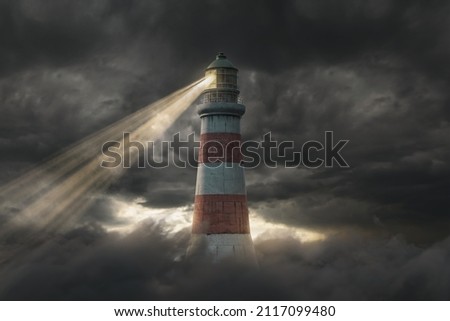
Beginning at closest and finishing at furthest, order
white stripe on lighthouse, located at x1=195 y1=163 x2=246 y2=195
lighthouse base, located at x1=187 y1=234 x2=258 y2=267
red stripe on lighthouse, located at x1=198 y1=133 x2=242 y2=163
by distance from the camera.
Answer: lighthouse base, located at x1=187 y1=234 x2=258 y2=267
white stripe on lighthouse, located at x1=195 y1=163 x2=246 y2=195
red stripe on lighthouse, located at x1=198 y1=133 x2=242 y2=163

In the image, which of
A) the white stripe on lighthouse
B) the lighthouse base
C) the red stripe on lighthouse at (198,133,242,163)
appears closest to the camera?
the lighthouse base

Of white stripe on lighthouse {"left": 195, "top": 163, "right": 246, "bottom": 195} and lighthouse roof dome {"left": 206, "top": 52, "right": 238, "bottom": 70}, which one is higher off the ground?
lighthouse roof dome {"left": 206, "top": 52, "right": 238, "bottom": 70}

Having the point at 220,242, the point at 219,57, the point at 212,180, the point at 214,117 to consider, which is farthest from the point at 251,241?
the point at 219,57

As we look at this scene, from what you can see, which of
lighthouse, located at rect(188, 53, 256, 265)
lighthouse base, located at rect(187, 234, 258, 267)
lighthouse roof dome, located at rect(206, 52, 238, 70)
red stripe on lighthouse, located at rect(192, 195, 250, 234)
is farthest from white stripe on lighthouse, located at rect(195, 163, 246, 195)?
lighthouse roof dome, located at rect(206, 52, 238, 70)

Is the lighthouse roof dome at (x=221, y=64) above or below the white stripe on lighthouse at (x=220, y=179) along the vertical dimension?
above

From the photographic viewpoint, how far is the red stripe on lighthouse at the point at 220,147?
3612cm

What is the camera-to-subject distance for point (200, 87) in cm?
3719

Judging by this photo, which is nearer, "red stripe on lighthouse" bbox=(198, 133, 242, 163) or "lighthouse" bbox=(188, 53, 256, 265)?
"lighthouse" bbox=(188, 53, 256, 265)

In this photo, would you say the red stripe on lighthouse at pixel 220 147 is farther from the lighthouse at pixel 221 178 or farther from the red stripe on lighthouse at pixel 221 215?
Result: the red stripe on lighthouse at pixel 221 215

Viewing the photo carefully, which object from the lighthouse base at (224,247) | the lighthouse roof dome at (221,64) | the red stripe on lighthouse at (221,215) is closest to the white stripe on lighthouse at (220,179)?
the red stripe on lighthouse at (221,215)

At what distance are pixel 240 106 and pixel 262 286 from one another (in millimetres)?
10619

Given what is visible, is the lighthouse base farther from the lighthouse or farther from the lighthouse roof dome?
the lighthouse roof dome

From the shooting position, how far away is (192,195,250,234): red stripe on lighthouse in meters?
35.4
